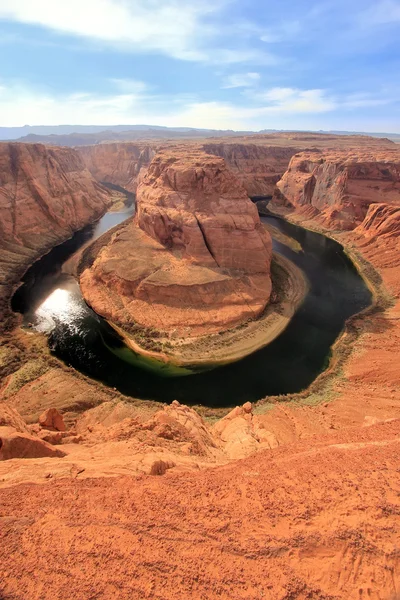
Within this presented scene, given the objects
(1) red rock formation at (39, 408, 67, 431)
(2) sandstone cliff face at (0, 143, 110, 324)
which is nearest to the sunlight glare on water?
(2) sandstone cliff face at (0, 143, 110, 324)

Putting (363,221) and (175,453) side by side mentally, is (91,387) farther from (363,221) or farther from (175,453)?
(363,221)

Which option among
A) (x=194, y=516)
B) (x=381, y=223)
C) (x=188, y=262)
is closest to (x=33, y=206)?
(x=188, y=262)

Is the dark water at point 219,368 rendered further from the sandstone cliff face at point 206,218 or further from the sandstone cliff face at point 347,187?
the sandstone cliff face at point 347,187

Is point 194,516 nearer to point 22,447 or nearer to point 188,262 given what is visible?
point 22,447

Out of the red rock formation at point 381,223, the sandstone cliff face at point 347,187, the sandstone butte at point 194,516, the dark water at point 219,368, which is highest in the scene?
the sandstone cliff face at point 347,187

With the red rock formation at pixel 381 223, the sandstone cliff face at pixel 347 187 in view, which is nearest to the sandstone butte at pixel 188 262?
the red rock formation at pixel 381 223

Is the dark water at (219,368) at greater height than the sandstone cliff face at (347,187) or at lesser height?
lesser

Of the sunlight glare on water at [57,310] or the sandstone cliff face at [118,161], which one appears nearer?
the sunlight glare on water at [57,310]
